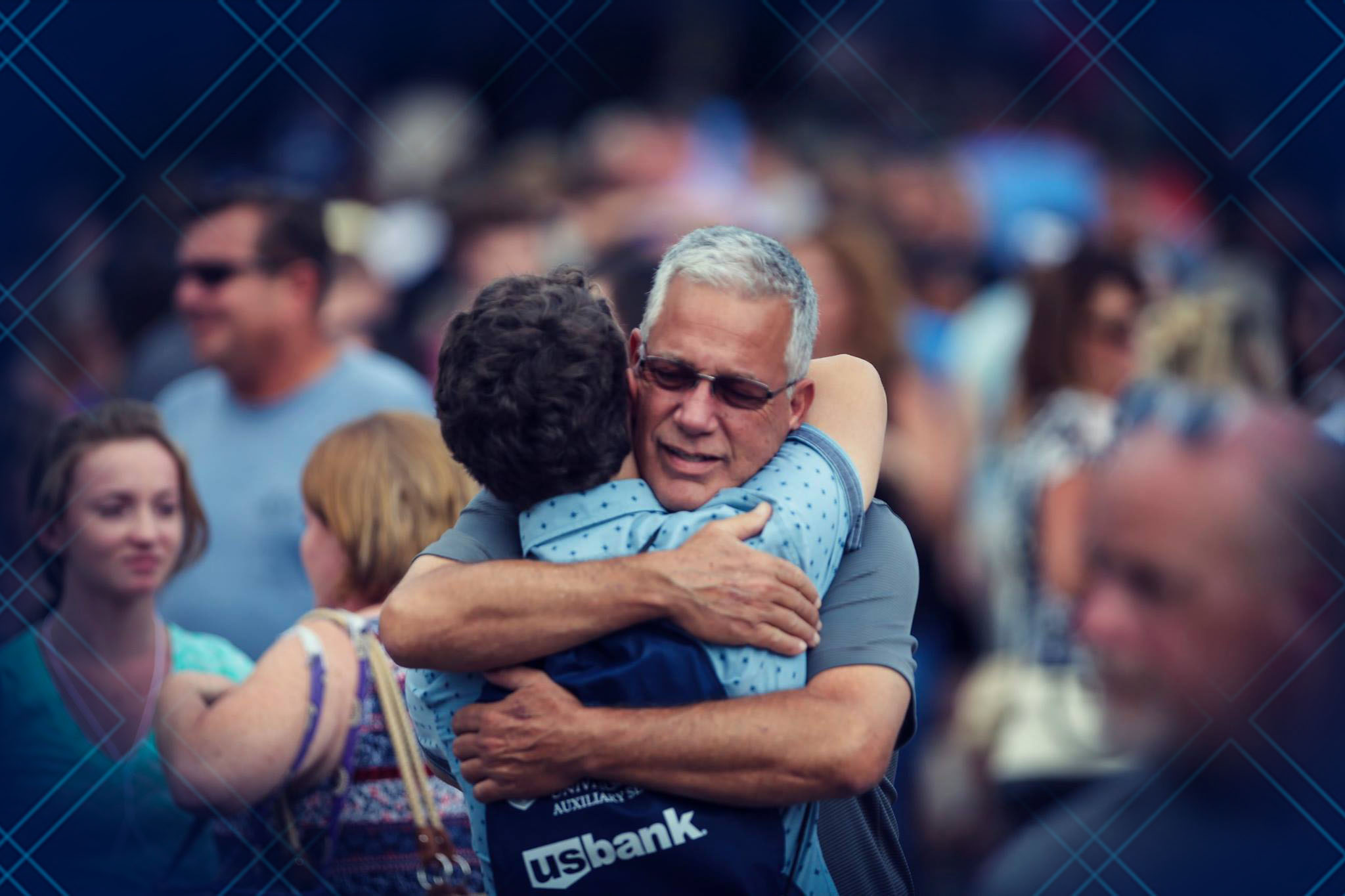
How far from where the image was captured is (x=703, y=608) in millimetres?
1732

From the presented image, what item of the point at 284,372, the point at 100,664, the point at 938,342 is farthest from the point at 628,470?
the point at 938,342

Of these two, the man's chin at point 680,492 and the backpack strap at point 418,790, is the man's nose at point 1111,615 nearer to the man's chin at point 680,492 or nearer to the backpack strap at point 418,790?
the man's chin at point 680,492

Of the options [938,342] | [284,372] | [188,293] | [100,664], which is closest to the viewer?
→ [100,664]

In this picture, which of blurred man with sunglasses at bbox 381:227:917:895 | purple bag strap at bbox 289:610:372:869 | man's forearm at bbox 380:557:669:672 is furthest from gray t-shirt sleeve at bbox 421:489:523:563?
purple bag strap at bbox 289:610:372:869

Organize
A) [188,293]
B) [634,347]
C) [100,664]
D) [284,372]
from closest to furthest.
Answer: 1. [634,347]
2. [100,664]
3. [284,372]
4. [188,293]

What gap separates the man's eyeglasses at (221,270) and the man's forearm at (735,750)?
10.0 ft

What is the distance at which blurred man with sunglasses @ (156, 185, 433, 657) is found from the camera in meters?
3.95

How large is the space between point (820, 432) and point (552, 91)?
4.60 m

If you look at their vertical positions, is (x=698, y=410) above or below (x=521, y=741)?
above

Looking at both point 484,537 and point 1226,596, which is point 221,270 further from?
point 1226,596

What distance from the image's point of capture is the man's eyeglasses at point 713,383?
6.23 ft

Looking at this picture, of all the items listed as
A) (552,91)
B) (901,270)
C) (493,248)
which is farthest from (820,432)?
(552,91)

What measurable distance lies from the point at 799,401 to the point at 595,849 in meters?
0.72

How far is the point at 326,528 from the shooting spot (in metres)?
2.90
